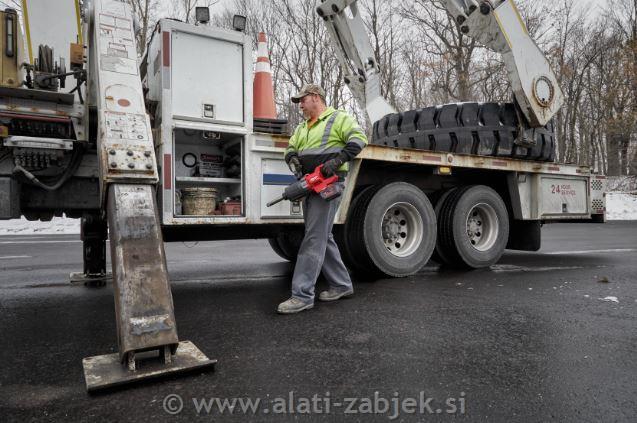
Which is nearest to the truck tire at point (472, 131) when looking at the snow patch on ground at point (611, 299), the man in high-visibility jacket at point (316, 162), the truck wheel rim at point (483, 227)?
the truck wheel rim at point (483, 227)

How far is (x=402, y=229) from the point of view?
199 inches

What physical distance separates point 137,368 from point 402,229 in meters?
3.46

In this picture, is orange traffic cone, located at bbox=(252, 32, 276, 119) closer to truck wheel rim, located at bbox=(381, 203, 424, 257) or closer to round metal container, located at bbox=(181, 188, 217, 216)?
round metal container, located at bbox=(181, 188, 217, 216)

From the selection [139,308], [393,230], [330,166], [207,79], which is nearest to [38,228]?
[207,79]

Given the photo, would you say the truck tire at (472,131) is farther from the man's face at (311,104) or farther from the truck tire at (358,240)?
the man's face at (311,104)

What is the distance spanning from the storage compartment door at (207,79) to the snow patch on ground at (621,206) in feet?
66.9

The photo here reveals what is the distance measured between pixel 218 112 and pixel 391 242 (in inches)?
91.1

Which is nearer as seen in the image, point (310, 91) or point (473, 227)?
point (310, 91)

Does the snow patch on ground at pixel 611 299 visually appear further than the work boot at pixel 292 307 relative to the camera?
Yes

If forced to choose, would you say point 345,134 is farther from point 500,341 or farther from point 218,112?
point 500,341

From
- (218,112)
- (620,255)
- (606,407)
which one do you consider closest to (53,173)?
(218,112)

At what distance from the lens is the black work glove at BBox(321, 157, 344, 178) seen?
336 centimetres

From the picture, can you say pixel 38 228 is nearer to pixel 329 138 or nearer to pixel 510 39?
pixel 329 138

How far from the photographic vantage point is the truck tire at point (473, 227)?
5.33m
